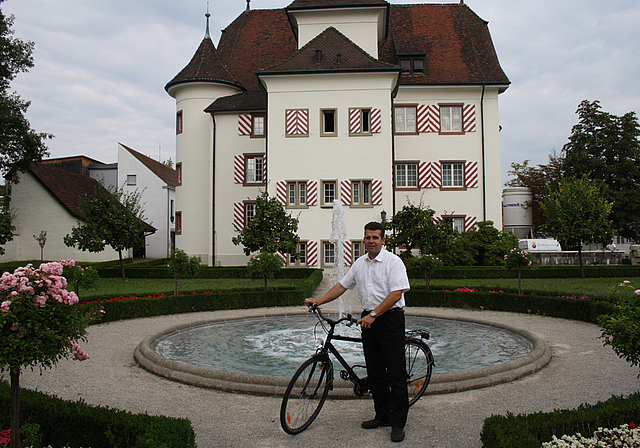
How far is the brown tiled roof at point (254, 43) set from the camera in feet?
109

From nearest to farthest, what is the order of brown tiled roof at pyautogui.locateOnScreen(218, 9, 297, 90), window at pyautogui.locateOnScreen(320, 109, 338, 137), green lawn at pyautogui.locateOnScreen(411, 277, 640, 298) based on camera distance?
green lawn at pyautogui.locateOnScreen(411, 277, 640, 298) < window at pyautogui.locateOnScreen(320, 109, 338, 137) < brown tiled roof at pyautogui.locateOnScreen(218, 9, 297, 90)

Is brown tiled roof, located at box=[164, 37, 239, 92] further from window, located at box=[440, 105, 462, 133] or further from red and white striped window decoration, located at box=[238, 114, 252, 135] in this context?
window, located at box=[440, 105, 462, 133]

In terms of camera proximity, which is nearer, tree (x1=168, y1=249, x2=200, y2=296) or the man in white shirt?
the man in white shirt

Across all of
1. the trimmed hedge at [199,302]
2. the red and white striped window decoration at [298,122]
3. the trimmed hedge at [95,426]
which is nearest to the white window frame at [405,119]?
the red and white striped window decoration at [298,122]

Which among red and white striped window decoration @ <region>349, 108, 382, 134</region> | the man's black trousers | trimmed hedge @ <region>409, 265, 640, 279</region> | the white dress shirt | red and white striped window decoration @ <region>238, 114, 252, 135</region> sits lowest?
trimmed hedge @ <region>409, 265, 640, 279</region>

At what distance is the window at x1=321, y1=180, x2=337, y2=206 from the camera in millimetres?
26625

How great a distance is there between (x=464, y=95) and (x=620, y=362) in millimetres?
24896

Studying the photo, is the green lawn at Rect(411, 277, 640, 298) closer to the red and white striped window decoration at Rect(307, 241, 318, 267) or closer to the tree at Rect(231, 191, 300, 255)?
the tree at Rect(231, 191, 300, 255)

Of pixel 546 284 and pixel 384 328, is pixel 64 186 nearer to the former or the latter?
pixel 546 284

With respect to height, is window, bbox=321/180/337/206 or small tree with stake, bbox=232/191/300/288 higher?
window, bbox=321/180/337/206

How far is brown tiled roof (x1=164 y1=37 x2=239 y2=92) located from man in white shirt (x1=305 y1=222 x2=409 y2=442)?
92.3 ft

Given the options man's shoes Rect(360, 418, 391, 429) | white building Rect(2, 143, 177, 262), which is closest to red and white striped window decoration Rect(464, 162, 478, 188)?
white building Rect(2, 143, 177, 262)

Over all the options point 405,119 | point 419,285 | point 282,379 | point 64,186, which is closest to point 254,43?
point 405,119

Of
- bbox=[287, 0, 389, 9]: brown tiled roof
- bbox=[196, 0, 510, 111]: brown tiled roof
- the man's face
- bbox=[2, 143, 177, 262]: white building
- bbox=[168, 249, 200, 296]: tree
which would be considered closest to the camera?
the man's face
